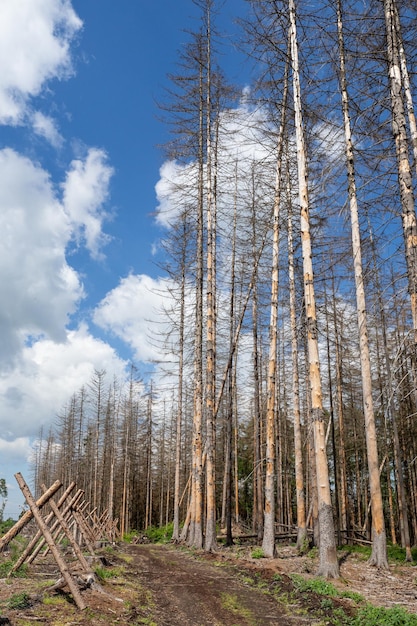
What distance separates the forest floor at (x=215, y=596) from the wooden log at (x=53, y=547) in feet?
0.50

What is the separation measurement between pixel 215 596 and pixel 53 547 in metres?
2.86

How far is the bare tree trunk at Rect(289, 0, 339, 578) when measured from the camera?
8828 millimetres

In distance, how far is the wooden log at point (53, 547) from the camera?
5.80m

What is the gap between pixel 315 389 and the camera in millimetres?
9781

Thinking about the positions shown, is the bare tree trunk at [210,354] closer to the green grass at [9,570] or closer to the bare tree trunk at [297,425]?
the bare tree trunk at [297,425]

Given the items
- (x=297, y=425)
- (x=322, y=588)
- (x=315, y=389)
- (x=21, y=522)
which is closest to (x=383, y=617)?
(x=322, y=588)

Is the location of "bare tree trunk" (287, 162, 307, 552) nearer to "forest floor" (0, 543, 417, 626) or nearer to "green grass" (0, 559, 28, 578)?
"forest floor" (0, 543, 417, 626)

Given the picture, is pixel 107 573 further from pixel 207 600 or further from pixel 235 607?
pixel 235 607

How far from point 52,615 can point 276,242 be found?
1094cm

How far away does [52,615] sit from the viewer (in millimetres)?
5289

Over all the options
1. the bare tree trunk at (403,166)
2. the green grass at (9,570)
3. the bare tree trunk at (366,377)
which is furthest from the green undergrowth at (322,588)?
the green grass at (9,570)

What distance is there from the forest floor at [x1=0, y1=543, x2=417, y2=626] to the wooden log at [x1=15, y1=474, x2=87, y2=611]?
151 millimetres

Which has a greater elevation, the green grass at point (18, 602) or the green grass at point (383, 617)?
the green grass at point (18, 602)

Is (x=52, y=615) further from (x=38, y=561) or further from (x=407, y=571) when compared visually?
(x=407, y=571)
